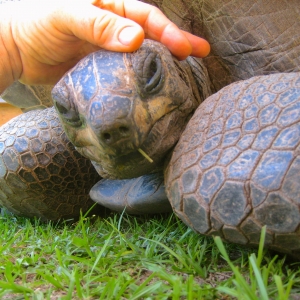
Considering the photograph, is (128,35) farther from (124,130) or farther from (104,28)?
(124,130)

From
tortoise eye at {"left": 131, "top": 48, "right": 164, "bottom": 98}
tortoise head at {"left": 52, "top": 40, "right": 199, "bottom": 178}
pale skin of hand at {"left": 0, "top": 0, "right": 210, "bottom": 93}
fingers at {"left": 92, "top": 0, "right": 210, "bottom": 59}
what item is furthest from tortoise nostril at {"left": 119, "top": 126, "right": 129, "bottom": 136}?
fingers at {"left": 92, "top": 0, "right": 210, "bottom": 59}

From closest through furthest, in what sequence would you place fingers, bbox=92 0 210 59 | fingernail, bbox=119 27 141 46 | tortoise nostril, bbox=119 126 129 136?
1. tortoise nostril, bbox=119 126 129 136
2. fingernail, bbox=119 27 141 46
3. fingers, bbox=92 0 210 59

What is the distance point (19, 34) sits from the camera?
138cm

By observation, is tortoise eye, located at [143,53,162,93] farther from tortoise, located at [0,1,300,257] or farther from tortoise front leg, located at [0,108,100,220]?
tortoise front leg, located at [0,108,100,220]

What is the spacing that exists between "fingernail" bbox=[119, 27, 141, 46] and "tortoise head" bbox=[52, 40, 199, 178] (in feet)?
0.11

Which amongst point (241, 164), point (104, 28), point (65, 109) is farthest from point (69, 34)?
point (241, 164)

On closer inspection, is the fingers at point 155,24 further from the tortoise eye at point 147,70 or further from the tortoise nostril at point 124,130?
the tortoise nostril at point 124,130

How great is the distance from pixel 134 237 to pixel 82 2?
767 mm

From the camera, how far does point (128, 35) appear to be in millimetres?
968

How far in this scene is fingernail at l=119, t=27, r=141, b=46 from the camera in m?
0.96

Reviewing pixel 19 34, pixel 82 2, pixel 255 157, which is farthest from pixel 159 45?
pixel 19 34

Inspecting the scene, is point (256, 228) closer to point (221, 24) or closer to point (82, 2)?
point (82, 2)

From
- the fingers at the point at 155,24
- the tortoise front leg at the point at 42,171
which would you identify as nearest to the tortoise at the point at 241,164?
the fingers at the point at 155,24

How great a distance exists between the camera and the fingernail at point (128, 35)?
3.16 ft
